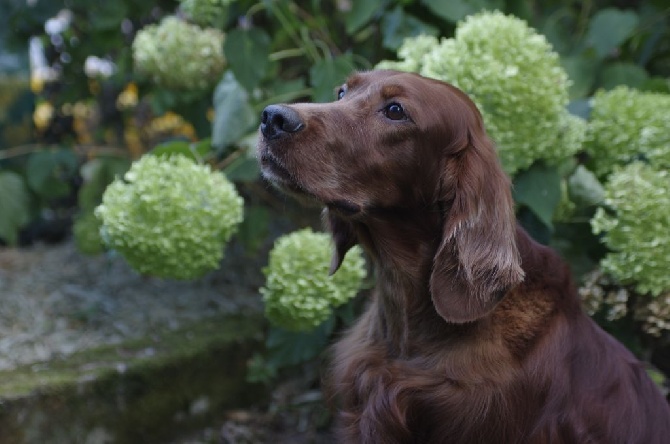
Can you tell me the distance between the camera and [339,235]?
2.41 metres

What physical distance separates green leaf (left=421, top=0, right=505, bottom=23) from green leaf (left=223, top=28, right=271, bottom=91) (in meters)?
0.60

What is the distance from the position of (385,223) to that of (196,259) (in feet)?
2.28

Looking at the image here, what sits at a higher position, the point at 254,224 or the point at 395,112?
the point at 395,112

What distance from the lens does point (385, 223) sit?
7.12 feet

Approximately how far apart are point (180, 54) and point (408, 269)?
4.65 feet

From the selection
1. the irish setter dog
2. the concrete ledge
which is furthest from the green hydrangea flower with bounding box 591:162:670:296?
the concrete ledge

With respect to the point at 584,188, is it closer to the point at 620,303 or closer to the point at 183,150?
the point at 620,303

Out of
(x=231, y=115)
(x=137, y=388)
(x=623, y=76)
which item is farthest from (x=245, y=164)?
(x=623, y=76)

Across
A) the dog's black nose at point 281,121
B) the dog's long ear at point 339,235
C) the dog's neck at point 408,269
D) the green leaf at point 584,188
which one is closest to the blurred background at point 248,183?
the green leaf at point 584,188

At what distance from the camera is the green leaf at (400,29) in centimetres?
295

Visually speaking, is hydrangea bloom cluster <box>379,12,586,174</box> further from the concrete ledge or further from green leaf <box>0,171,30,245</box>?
green leaf <box>0,171,30,245</box>

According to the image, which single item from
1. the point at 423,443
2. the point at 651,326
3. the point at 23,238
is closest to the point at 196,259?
the point at 423,443

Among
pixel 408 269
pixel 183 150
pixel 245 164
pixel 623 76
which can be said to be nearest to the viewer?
pixel 408 269

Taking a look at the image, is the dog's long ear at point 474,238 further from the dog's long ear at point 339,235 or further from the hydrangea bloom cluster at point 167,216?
the hydrangea bloom cluster at point 167,216
